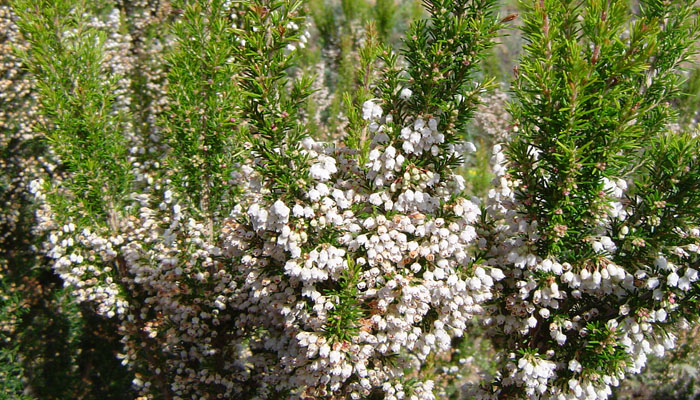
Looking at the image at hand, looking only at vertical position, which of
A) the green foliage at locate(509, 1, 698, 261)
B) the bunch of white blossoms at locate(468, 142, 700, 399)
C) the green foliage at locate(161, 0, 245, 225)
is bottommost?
the bunch of white blossoms at locate(468, 142, 700, 399)

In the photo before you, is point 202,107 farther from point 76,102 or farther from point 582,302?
point 582,302

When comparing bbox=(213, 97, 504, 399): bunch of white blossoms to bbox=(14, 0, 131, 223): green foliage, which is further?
bbox=(14, 0, 131, 223): green foliage

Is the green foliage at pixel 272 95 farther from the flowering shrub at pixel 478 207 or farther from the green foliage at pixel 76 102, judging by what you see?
the green foliage at pixel 76 102

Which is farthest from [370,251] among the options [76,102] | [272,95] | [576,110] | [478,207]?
[76,102]

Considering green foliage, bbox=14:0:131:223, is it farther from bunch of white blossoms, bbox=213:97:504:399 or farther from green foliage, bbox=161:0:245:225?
bunch of white blossoms, bbox=213:97:504:399

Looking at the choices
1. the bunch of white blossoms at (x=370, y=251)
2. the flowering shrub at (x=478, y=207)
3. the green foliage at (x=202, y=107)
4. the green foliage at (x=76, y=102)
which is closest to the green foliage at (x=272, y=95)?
the flowering shrub at (x=478, y=207)

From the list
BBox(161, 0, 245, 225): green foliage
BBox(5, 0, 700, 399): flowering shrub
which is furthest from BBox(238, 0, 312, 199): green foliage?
BBox(161, 0, 245, 225): green foliage
